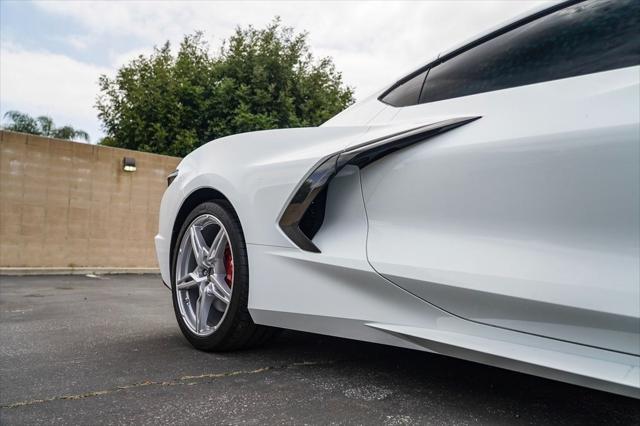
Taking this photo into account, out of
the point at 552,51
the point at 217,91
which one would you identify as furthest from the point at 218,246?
the point at 217,91

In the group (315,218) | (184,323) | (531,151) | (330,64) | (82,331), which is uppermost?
(330,64)

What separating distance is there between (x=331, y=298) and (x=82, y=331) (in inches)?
69.7

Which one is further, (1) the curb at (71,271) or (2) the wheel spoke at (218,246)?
(1) the curb at (71,271)

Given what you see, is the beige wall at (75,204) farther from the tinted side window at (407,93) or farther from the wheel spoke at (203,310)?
the tinted side window at (407,93)

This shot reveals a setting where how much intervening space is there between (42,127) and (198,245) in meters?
18.7

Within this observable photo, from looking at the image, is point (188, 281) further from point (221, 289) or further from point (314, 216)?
point (314, 216)

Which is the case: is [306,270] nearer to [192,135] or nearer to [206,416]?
[206,416]

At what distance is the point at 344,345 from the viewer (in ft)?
8.04

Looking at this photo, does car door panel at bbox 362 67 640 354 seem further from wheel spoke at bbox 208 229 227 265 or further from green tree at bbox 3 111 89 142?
green tree at bbox 3 111 89 142

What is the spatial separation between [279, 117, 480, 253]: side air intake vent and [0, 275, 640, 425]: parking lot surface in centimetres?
55

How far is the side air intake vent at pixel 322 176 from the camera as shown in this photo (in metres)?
Result: 1.67

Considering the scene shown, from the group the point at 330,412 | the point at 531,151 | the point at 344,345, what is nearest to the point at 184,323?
the point at 344,345

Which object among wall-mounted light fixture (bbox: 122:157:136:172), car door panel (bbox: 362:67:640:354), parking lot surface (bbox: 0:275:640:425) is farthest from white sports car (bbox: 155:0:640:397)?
wall-mounted light fixture (bbox: 122:157:136:172)

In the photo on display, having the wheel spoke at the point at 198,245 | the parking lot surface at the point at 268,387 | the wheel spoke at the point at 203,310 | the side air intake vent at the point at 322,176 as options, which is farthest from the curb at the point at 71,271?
the side air intake vent at the point at 322,176
